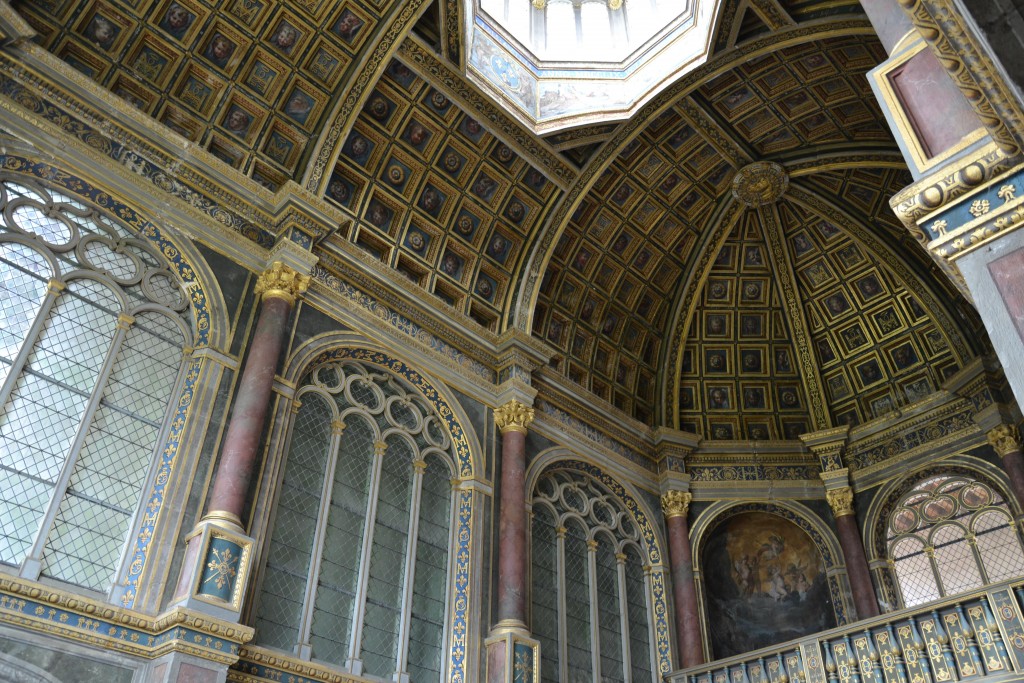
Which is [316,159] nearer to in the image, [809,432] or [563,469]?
[563,469]

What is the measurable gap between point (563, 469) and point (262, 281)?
21.5ft

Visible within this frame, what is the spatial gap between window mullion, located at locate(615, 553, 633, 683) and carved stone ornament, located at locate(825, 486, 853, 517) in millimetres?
4565

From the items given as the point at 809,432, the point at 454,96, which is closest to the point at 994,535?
the point at 809,432

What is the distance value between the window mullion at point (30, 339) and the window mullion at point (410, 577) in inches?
217

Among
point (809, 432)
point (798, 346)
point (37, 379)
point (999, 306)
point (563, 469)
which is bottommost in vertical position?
point (999, 306)

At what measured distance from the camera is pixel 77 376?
406 inches

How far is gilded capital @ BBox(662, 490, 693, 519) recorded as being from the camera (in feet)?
55.7

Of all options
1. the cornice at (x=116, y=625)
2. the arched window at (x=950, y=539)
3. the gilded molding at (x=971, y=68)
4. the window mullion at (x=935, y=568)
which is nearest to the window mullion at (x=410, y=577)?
the cornice at (x=116, y=625)

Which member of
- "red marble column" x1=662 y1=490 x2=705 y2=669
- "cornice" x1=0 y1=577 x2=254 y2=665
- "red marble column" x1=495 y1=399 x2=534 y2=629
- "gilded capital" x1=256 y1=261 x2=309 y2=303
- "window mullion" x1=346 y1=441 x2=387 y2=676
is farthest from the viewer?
"red marble column" x1=662 y1=490 x2=705 y2=669

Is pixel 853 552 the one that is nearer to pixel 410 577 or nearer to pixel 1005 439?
pixel 1005 439

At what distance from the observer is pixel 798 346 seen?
19.0m

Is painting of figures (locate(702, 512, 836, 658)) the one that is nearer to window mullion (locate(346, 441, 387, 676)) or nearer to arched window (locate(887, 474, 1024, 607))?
arched window (locate(887, 474, 1024, 607))

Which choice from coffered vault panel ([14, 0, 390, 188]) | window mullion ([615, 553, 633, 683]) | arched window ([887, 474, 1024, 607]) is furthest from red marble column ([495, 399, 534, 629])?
arched window ([887, 474, 1024, 607])

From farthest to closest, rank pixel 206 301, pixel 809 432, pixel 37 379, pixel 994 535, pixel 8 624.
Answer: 1. pixel 809 432
2. pixel 994 535
3. pixel 206 301
4. pixel 37 379
5. pixel 8 624
